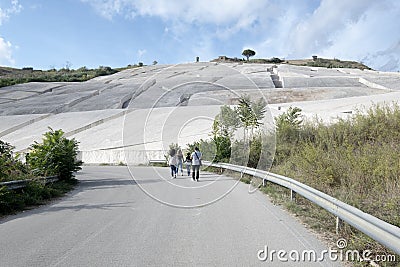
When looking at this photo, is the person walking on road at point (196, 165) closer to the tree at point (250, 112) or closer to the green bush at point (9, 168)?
the tree at point (250, 112)

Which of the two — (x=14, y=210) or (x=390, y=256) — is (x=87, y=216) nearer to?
(x=14, y=210)

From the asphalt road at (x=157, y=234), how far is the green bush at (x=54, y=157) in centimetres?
551

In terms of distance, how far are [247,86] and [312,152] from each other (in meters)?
3.03

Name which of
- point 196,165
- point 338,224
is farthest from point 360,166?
point 196,165

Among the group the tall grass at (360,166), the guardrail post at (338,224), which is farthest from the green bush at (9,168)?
the guardrail post at (338,224)

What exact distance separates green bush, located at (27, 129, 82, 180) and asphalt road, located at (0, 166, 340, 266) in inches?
217

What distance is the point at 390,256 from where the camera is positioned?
5.13 m

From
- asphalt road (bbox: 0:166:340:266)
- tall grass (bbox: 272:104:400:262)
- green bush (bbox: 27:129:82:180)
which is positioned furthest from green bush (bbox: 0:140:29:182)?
tall grass (bbox: 272:104:400:262)

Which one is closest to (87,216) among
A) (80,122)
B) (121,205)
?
(121,205)

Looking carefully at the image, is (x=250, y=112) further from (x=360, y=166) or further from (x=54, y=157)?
(x=54, y=157)

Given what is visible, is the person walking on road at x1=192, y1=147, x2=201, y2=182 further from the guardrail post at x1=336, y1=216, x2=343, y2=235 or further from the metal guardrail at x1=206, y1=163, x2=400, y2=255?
the guardrail post at x1=336, y1=216, x2=343, y2=235

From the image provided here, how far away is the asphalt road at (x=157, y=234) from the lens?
5473mm

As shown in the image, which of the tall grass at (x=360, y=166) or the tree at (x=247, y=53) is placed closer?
the tall grass at (x=360, y=166)

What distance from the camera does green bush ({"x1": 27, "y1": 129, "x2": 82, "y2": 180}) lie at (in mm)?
16208
